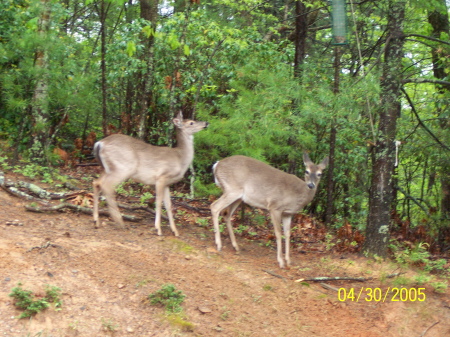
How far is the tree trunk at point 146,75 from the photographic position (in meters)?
10.6

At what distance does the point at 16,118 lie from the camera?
12.8m

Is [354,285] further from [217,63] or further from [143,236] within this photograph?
[217,63]

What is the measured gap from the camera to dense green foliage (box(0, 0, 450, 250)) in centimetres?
948

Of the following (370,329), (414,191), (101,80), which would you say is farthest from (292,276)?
(414,191)

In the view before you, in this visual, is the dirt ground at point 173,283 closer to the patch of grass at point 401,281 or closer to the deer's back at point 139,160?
the patch of grass at point 401,281

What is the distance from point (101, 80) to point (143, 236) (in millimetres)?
6080

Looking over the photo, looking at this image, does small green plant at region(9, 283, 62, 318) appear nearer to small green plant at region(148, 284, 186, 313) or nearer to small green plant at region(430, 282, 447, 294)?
small green plant at region(148, 284, 186, 313)

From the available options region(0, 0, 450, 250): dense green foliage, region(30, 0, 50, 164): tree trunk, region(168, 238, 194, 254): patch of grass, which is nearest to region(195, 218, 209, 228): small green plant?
region(0, 0, 450, 250): dense green foliage

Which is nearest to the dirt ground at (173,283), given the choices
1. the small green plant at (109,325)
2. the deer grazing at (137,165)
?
the small green plant at (109,325)

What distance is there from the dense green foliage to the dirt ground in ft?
7.79

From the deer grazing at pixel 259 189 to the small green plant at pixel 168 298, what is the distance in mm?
2002

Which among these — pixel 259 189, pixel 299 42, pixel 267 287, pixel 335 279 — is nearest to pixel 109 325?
pixel 267 287

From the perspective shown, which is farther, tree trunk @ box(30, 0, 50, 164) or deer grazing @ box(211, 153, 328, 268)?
tree trunk @ box(30, 0, 50, 164)

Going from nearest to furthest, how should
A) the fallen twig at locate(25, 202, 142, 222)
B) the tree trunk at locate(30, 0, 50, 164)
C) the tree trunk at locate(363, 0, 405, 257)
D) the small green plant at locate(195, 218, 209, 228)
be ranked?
the fallen twig at locate(25, 202, 142, 222) < the tree trunk at locate(363, 0, 405, 257) < the small green plant at locate(195, 218, 209, 228) < the tree trunk at locate(30, 0, 50, 164)
